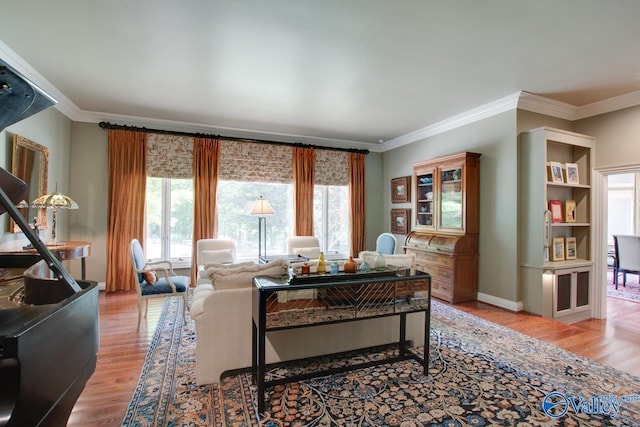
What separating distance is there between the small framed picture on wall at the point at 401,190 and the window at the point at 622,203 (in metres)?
4.91

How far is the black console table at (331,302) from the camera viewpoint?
6.68 feet

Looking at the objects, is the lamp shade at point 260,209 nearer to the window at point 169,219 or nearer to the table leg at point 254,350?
the window at point 169,219

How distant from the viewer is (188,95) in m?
3.94

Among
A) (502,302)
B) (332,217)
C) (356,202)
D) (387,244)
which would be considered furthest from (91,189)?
(502,302)

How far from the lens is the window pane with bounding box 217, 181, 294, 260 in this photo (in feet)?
18.2

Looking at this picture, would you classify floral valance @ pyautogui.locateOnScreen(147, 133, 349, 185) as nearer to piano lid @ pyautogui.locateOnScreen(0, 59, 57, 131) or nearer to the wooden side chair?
piano lid @ pyautogui.locateOnScreen(0, 59, 57, 131)

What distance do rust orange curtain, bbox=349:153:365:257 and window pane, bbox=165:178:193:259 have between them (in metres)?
3.08

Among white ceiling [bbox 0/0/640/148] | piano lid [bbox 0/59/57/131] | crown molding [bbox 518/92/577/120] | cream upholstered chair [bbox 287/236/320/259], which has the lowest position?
cream upholstered chair [bbox 287/236/320/259]

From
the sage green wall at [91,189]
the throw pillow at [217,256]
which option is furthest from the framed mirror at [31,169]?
the throw pillow at [217,256]

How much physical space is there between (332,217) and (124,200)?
3703 millimetres

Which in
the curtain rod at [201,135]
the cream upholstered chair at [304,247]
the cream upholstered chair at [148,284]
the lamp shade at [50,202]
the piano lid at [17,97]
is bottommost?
the cream upholstered chair at [148,284]

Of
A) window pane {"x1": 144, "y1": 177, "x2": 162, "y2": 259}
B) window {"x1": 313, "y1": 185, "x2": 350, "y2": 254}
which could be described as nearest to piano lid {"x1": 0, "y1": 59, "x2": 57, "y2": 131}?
window pane {"x1": 144, "y1": 177, "x2": 162, "y2": 259}

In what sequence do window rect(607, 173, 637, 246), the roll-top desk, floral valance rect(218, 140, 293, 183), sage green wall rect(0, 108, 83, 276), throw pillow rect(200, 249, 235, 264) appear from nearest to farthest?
sage green wall rect(0, 108, 83, 276) < the roll-top desk < throw pillow rect(200, 249, 235, 264) < floral valance rect(218, 140, 293, 183) < window rect(607, 173, 637, 246)

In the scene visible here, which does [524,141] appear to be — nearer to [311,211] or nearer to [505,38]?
[505,38]
